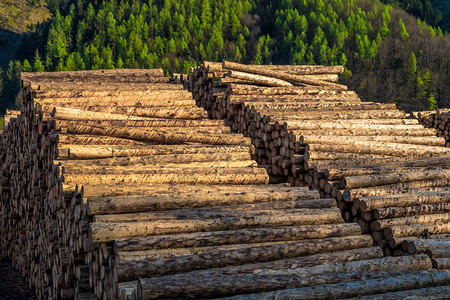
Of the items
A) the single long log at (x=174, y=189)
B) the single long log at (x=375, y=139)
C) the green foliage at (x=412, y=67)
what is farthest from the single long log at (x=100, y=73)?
the green foliage at (x=412, y=67)

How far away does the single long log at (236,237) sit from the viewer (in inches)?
225

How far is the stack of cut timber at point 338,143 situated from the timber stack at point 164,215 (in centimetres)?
52

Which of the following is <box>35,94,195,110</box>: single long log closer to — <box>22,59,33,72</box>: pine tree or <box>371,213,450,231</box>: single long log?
<box>371,213,450,231</box>: single long log

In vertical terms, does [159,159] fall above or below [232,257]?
above

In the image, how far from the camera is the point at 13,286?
11.2 meters

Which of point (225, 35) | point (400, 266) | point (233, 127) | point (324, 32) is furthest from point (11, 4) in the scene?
point (400, 266)

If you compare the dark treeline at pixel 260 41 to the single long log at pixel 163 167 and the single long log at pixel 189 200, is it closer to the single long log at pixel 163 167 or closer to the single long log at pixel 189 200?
the single long log at pixel 163 167

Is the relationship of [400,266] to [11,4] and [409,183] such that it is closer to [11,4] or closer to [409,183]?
[409,183]

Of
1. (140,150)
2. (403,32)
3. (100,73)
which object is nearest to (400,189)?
(140,150)

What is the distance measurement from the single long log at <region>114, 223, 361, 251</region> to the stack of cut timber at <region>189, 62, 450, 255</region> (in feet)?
2.38

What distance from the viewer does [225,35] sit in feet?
228

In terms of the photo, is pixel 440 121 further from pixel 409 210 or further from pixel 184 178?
pixel 184 178

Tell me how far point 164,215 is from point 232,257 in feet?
3.70

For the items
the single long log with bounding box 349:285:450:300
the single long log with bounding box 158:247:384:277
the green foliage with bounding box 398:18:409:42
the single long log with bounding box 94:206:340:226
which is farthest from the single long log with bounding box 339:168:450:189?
the green foliage with bounding box 398:18:409:42
